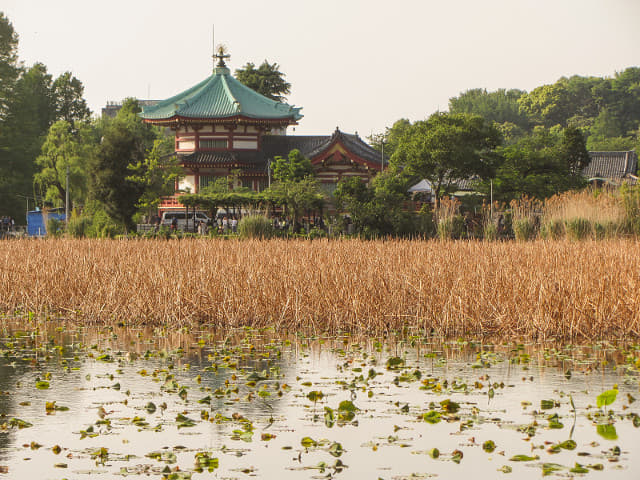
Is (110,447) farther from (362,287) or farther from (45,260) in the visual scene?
(45,260)

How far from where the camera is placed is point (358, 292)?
1036 centimetres

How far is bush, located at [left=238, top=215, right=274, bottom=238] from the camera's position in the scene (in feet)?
78.0

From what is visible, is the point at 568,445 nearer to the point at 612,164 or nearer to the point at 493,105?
the point at 612,164

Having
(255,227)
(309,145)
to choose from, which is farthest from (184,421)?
(309,145)

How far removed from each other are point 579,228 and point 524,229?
1988 mm

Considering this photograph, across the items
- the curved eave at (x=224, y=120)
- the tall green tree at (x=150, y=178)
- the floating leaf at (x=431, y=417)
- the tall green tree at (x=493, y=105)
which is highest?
the tall green tree at (x=493, y=105)

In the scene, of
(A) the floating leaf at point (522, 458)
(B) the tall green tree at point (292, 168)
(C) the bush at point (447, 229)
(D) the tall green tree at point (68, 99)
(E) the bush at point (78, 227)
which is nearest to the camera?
(A) the floating leaf at point (522, 458)

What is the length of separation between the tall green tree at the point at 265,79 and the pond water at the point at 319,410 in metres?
41.7

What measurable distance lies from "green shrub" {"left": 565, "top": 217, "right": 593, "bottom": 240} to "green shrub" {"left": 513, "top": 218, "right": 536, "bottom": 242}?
5.78 ft

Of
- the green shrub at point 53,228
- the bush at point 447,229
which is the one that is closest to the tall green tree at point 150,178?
the green shrub at point 53,228

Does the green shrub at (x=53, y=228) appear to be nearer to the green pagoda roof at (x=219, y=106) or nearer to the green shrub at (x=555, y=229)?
the green pagoda roof at (x=219, y=106)

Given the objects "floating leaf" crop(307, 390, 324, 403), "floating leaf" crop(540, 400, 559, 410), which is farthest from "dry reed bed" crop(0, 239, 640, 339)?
"floating leaf" crop(307, 390, 324, 403)

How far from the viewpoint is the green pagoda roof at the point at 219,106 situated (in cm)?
3925

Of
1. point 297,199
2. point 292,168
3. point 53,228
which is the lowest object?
point 53,228
